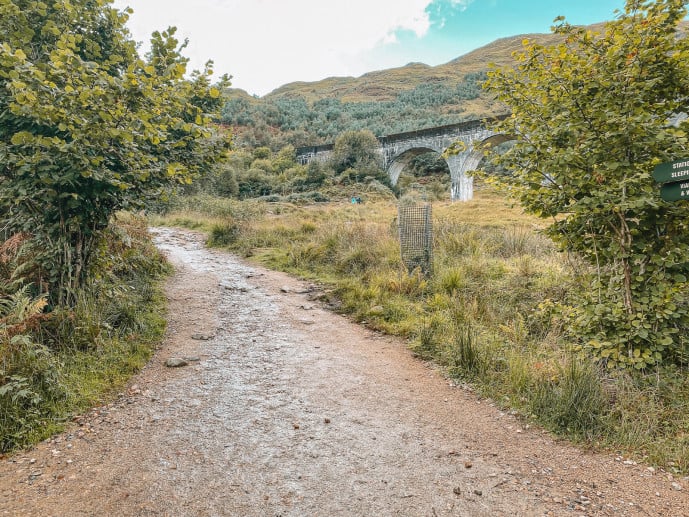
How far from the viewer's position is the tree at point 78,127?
11.6ft

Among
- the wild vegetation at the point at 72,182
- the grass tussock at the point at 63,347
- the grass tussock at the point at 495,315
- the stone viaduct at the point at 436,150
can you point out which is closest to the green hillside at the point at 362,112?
the stone viaduct at the point at 436,150

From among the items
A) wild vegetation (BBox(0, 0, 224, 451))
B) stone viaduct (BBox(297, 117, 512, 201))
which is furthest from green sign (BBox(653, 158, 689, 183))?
stone viaduct (BBox(297, 117, 512, 201))

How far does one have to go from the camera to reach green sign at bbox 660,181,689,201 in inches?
124

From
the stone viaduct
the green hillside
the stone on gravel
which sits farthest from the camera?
the green hillside

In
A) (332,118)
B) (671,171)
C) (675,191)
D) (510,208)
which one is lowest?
(510,208)

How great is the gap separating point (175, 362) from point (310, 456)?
242 cm

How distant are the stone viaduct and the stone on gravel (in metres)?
22.8

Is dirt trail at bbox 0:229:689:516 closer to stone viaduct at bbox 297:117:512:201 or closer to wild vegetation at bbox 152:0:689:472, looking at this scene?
wild vegetation at bbox 152:0:689:472

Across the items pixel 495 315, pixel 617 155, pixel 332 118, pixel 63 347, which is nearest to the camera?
pixel 617 155

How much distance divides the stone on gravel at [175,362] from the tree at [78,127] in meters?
1.42

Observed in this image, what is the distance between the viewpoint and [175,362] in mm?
4645

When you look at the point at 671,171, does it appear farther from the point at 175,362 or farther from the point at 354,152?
the point at 354,152

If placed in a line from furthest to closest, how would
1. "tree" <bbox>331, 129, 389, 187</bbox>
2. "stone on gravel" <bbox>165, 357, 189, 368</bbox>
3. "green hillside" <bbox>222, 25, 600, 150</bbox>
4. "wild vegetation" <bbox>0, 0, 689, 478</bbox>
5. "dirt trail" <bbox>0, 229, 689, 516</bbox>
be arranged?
"green hillside" <bbox>222, 25, 600, 150</bbox>, "tree" <bbox>331, 129, 389, 187</bbox>, "stone on gravel" <bbox>165, 357, 189, 368</bbox>, "wild vegetation" <bbox>0, 0, 689, 478</bbox>, "dirt trail" <bbox>0, 229, 689, 516</bbox>

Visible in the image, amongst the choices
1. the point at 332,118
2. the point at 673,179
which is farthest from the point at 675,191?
the point at 332,118
